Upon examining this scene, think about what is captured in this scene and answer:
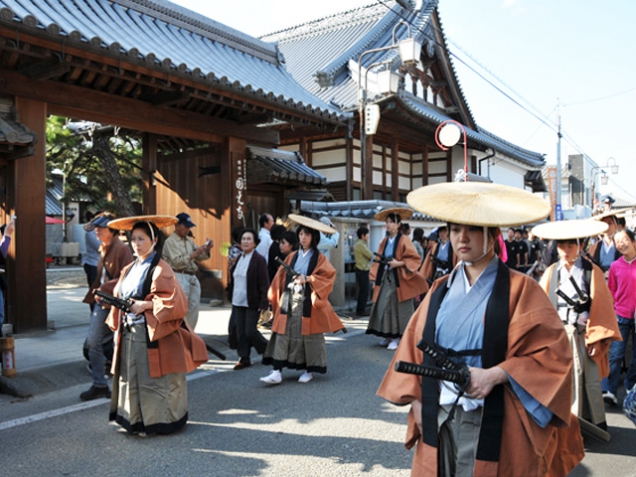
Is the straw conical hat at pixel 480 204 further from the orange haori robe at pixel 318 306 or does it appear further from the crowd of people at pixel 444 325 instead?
the orange haori robe at pixel 318 306

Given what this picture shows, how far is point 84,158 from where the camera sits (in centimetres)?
1530

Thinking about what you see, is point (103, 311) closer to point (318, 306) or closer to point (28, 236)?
point (318, 306)

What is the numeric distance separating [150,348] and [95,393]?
1.49 meters

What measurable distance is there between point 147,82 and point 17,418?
4981mm

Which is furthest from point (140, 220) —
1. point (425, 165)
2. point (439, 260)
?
point (425, 165)

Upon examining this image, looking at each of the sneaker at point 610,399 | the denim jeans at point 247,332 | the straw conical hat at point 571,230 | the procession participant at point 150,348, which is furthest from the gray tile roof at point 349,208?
the straw conical hat at point 571,230

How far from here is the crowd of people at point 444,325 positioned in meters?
2.29

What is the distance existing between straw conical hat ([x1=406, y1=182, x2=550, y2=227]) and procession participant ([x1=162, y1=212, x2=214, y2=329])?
4.90m

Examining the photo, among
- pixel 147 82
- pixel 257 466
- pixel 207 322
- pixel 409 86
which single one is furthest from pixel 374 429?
pixel 409 86

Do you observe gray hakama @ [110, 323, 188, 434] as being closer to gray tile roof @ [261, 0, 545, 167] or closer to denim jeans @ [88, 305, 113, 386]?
denim jeans @ [88, 305, 113, 386]

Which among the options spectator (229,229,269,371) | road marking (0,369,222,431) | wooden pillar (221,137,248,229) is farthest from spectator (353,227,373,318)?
road marking (0,369,222,431)

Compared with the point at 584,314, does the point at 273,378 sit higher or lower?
lower

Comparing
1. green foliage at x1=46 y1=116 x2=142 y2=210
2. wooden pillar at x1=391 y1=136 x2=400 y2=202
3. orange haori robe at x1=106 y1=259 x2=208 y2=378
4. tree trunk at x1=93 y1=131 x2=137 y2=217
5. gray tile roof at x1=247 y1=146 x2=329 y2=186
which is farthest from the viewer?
wooden pillar at x1=391 y1=136 x2=400 y2=202

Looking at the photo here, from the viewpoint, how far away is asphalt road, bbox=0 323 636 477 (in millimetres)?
3793
